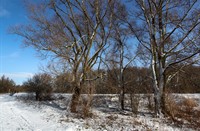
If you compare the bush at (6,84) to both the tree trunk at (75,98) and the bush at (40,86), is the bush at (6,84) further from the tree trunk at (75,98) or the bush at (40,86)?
the tree trunk at (75,98)

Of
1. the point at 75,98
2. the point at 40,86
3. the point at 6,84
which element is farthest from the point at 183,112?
the point at 6,84

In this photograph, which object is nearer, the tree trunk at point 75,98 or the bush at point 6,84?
the tree trunk at point 75,98

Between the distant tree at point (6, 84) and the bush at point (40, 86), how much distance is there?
60.1ft

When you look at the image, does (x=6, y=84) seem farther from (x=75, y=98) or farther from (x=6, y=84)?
(x=75, y=98)

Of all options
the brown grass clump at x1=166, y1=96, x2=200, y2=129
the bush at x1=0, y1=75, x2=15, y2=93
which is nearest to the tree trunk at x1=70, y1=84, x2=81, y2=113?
the brown grass clump at x1=166, y1=96, x2=200, y2=129

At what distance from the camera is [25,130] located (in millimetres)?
5906

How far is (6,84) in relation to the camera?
33219 millimetres

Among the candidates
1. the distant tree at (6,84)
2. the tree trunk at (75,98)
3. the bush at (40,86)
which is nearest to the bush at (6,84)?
Result: the distant tree at (6,84)

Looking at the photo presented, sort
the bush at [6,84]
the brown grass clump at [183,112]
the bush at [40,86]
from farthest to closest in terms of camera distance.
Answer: the bush at [6,84] → the bush at [40,86] → the brown grass clump at [183,112]

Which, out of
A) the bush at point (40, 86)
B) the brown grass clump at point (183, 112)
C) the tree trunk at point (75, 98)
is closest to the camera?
the brown grass clump at point (183, 112)

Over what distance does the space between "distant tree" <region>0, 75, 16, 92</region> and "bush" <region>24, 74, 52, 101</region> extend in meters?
18.3

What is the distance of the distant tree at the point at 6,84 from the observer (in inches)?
1269

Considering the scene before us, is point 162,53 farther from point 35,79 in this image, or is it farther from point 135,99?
point 35,79

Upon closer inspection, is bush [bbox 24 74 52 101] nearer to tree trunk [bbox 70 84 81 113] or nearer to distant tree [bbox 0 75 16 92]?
tree trunk [bbox 70 84 81 113]
